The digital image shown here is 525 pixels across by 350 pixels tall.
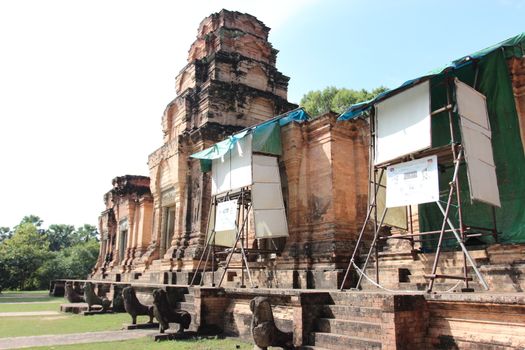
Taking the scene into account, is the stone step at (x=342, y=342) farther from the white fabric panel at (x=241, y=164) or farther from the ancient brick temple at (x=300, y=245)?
the white fabric panel at (x=241, y=164)

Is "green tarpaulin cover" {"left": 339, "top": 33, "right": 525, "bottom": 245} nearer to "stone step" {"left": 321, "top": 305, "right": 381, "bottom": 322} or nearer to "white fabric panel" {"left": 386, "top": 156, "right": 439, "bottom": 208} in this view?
"white fabric panel" {"left": 386, "top": 156, "right": 439, "bottom": 208}

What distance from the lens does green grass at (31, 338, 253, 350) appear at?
356 inches

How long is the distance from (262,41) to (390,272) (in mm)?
16291

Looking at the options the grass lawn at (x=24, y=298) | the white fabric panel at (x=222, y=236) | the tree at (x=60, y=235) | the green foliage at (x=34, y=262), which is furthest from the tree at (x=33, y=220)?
the white fabric panel at (x=222, y=236)

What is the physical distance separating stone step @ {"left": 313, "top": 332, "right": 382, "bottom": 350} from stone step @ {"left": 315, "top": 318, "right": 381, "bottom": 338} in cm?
13

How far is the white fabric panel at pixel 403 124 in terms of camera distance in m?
8.78

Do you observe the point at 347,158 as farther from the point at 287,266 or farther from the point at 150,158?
the point at 150,158

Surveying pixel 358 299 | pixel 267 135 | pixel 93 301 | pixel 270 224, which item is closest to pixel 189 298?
pixel 270 224

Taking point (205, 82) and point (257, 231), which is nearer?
point (257, 231)

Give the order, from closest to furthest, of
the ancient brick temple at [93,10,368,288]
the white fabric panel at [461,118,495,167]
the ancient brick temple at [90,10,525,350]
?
the ancient brick temple at [90,10,525,350] < the white fabric panel at [461,118,495,167] < the ancient brick temple at [93,10,368,288]

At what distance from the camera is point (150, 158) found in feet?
73.0

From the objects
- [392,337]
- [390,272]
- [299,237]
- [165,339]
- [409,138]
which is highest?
[409,138]

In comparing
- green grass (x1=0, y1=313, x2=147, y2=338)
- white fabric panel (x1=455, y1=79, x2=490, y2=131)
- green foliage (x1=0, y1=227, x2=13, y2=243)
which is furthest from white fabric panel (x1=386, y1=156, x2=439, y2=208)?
green foliage (x1=0, y1=227, x2=13, y2=243)

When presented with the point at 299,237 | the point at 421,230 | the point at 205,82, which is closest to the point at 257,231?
the point at 299,237
